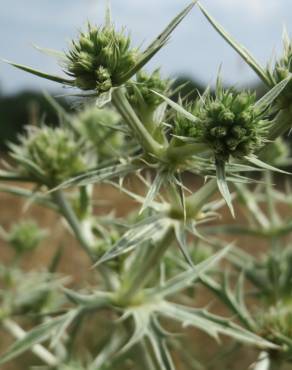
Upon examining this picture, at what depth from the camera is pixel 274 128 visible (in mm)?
941

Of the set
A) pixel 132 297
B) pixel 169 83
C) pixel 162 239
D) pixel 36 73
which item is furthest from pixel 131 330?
pixel 36 73

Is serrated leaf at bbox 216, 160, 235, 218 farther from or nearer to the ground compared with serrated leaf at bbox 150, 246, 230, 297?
farther from the ground

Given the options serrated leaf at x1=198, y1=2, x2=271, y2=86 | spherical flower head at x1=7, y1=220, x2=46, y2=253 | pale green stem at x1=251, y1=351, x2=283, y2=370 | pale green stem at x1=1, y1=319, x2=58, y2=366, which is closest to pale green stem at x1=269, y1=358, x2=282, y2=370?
pale green stem at x1=251, y1=351, x2=283, y2=370

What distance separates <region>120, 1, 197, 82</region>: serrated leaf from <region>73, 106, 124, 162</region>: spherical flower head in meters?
0.54

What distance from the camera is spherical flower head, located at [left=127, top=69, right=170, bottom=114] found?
3.28ft

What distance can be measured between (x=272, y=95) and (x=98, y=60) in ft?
0.81

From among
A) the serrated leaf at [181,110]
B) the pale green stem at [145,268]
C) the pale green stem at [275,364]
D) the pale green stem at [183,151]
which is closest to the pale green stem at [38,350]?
the pale green stem at [145,268]

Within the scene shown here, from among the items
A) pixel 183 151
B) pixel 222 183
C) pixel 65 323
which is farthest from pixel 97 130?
pixel 222 183

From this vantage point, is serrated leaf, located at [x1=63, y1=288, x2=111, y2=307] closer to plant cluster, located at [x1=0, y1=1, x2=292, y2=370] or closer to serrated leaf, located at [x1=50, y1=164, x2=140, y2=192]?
plant cluster, located at [x1=0, y1=1, x2=292, y2=370]

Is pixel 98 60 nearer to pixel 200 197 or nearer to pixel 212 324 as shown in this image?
pixel 200 197

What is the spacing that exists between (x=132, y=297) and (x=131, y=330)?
0.12 m

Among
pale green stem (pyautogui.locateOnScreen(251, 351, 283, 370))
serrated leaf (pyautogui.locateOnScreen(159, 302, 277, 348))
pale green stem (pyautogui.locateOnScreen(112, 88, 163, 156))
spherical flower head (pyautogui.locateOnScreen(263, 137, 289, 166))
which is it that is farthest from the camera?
spherical flower head (pyautogui.locateOnScreen(263, 137, 289, 166))

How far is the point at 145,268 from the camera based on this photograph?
46.3 inches

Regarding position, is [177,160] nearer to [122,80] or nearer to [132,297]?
[122,80]
